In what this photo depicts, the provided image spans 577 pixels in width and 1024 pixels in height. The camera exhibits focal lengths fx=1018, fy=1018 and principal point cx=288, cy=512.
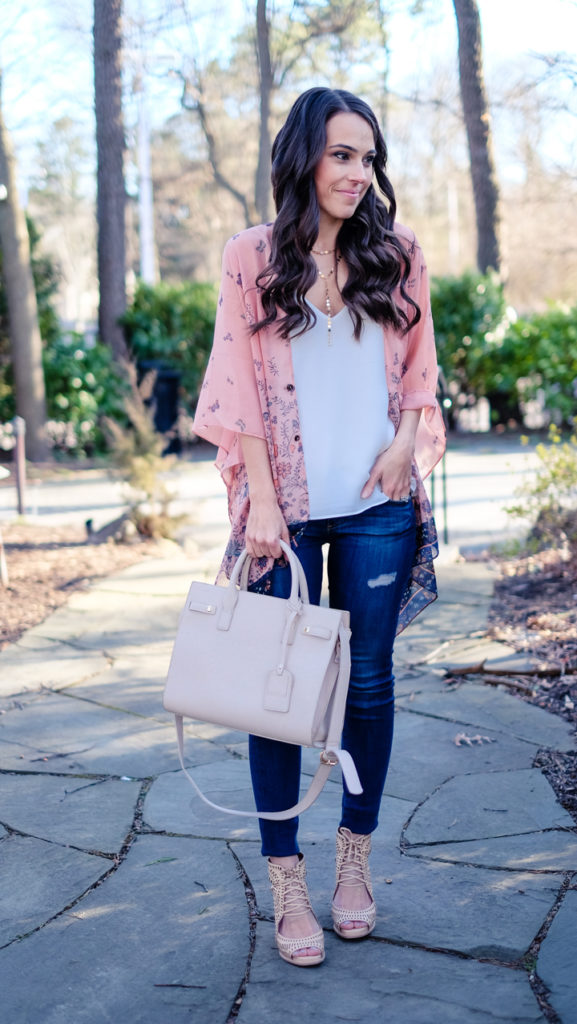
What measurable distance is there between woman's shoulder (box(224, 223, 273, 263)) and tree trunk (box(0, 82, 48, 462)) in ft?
30.8

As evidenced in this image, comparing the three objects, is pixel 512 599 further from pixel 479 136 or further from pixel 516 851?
pixel 479 136

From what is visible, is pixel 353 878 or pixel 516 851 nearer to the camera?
pixel 353 878

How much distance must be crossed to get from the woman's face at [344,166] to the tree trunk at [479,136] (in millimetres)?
7520

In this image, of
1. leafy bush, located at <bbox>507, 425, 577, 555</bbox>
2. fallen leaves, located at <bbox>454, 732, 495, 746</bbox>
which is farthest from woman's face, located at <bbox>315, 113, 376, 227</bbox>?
leafy bush, located at <bbox>507, 425, 577, 555</bbox>

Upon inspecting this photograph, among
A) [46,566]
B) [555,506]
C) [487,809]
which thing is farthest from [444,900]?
[46,566]

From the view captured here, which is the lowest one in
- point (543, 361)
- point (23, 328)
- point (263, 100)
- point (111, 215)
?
point (543, 361)

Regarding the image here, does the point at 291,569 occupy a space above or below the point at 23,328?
below

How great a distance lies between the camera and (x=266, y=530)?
6.79 feet

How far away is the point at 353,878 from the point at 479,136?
1286 cm

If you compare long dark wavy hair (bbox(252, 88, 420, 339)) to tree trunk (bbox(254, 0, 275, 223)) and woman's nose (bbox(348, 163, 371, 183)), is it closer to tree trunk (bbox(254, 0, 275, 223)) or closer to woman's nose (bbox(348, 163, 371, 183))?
woman's nose (bbox(348, 163, 371, 183))

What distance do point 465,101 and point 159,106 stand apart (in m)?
3.82

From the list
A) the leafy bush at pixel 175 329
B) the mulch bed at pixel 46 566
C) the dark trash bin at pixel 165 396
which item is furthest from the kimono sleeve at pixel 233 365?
the leafy bush at pixel 175 329

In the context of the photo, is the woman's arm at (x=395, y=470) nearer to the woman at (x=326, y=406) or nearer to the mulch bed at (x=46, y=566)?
the woman at (x=326, y=406)

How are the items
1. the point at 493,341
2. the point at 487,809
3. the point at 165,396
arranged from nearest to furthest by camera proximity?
the point at 487,809
the point at 165,396
the point at 493,341
